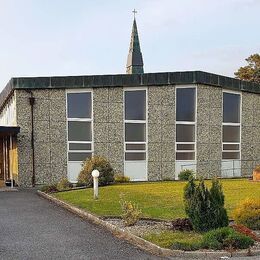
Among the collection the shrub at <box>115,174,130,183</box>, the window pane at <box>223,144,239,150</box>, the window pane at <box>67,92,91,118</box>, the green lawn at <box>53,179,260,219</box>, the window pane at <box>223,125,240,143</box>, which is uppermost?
the window pane at <box>67,92,91,118</box>

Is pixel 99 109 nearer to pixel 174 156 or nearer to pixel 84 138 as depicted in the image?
pixel 84 138

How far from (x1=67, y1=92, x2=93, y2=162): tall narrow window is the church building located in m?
0.05

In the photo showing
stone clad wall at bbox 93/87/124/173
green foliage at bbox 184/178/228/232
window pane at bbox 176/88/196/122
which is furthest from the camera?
window pane at bbox 176/88/196/122

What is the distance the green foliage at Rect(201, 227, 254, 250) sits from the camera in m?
7.16

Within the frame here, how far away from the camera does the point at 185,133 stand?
23203 mm

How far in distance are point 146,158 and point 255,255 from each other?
51.8 ft

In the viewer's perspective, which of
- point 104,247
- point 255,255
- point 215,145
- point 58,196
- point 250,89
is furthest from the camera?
point 250,89

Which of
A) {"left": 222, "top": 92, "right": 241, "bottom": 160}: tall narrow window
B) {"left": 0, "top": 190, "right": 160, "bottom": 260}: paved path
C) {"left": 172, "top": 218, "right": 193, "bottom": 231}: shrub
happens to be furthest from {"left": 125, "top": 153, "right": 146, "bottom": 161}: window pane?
{"left": 172, "top": 218, "right": 193, "bottom": 231}: shrub

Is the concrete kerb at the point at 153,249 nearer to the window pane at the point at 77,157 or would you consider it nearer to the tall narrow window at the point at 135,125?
the window pane at the point at 77,157

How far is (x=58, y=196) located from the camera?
15883 mm

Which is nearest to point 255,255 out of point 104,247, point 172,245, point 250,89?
point 172,245

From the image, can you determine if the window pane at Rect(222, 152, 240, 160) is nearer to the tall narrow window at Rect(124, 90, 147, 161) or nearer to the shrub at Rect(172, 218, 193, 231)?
the tall narrow window at Rect(124, 90, 147, 161)

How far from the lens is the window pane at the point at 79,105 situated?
2194cm

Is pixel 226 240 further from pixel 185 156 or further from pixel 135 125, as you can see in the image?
pixel 185 156
